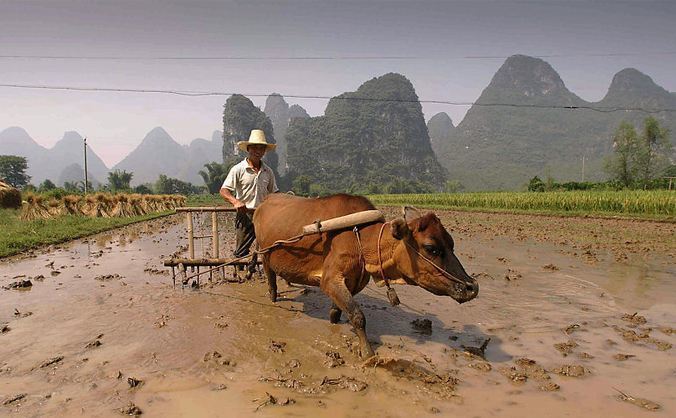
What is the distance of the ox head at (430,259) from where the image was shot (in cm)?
333

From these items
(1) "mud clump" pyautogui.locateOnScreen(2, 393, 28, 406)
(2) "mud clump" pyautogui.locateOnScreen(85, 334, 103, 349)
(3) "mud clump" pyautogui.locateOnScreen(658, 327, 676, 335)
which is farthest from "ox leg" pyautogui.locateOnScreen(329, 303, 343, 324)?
(3) "mud clump" pyautogui.locateOnScreen(658, 327, 676, 335)

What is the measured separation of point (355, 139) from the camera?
5655 inches

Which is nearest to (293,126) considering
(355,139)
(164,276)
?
(355,139)

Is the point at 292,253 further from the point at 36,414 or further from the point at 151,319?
the point at 36,414

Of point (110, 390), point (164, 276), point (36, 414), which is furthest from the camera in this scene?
point (164, 276)

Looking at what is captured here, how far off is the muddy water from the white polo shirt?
1.42 meters

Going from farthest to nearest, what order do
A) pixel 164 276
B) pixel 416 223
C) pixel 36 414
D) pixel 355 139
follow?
pixel 355 139
pixel 164 276
pixel 416 223
pixel 36 414

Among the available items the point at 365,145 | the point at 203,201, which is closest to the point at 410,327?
the point at 203,201

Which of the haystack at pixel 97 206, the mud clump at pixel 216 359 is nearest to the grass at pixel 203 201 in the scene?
the haystack at pixel 97 206

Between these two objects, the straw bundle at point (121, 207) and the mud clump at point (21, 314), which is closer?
the mud clump at point (21, 314)

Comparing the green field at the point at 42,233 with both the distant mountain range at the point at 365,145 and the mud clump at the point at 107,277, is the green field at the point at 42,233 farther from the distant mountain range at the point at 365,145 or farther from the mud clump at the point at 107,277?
the distant mountain range at the point at 365,145

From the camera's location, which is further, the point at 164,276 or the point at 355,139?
the point at 355,139

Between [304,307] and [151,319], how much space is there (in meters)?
1.86

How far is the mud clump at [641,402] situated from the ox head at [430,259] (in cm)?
123
